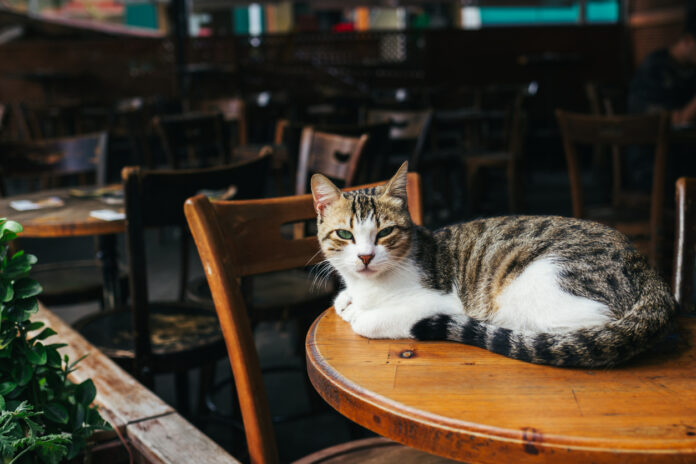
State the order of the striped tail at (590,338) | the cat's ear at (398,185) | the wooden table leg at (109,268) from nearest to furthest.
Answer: the striped tail at (590,338), the cat's ear at (398,185), the wooden table leg at (109,268)

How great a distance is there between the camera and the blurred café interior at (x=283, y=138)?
2.33 metres

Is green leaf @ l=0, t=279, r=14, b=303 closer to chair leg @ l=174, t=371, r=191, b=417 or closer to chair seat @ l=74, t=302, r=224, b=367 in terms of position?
chair seat @ l=74, t=302, r=224, b=367

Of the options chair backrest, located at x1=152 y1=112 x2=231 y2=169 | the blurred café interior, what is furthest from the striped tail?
chair backrest, located at x1=152 y1=112 x2=231 y2=169

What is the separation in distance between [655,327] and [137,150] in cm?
503

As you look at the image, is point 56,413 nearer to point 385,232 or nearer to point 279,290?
point 385,232

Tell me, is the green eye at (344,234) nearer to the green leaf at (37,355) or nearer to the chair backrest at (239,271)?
the chair backrest at (239,271)

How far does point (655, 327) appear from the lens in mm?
998

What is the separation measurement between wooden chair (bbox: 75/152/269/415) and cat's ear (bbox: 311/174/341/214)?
0.74m

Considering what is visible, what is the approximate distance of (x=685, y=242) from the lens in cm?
158

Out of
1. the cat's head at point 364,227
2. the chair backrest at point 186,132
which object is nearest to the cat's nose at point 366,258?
the cat's head at point 364,227

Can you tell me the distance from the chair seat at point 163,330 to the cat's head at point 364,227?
960 mm

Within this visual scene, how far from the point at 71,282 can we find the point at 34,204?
0.39 meters

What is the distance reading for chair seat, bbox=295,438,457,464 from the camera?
136 centimetres

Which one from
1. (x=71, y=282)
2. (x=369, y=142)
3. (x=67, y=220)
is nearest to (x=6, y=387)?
(x=67, y=220)
